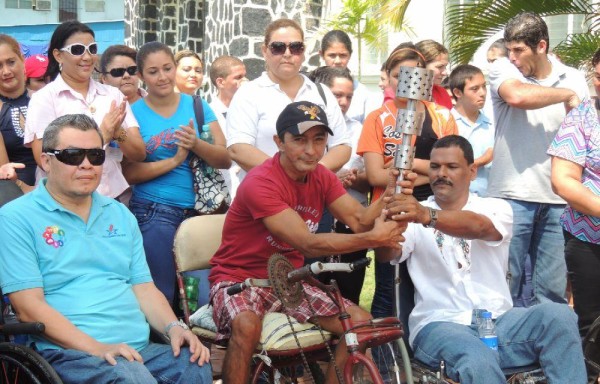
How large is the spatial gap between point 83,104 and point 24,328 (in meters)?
2.05

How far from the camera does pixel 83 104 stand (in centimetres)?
570

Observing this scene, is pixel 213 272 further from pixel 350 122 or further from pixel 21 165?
pixel 350 122

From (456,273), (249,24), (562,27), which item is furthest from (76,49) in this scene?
(562,27)

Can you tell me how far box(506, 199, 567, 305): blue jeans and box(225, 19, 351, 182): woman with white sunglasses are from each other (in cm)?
127

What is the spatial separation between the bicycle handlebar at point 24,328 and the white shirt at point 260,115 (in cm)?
230

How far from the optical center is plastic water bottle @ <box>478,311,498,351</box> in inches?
189

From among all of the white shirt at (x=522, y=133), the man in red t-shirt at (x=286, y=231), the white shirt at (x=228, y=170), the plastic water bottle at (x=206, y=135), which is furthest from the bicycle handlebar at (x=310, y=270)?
the white shirt at (x=522, y=133)

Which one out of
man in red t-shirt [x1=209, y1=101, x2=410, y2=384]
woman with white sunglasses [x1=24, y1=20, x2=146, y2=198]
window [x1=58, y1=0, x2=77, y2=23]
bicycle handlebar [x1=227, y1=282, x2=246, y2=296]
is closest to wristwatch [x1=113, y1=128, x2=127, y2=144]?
woman with white sunglasses [x1=24, y1=20, x2=146, y2=198]

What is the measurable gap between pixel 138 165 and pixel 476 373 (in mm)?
2546

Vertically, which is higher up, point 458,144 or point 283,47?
point 283,47

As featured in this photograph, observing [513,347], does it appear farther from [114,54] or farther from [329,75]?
[114,54]

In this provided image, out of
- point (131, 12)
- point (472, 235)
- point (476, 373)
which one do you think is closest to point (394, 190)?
point (472, 235)

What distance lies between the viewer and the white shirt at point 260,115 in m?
6.05

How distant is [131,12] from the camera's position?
23812 millimetres
